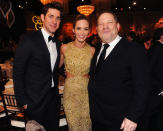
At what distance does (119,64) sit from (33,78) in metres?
0.93

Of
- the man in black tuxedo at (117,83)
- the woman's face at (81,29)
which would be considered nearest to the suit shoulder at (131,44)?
the man in black tuxedo at (117,83)

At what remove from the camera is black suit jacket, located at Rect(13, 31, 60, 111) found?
1.57 metres

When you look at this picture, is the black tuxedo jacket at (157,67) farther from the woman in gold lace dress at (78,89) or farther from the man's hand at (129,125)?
the man's hand at (129,125)

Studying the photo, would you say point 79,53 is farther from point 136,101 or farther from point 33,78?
point 136,101

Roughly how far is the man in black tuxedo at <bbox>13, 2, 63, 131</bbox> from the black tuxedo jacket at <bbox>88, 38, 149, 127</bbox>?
52cm

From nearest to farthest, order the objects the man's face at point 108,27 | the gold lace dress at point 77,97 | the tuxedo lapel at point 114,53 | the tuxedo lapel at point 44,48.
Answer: the tuxedo lapel at point 114,53
the man's face at point 108,27
the tuxedo lapel at point 44,48
the gold lace dress at point 77,97

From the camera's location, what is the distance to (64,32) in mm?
13562

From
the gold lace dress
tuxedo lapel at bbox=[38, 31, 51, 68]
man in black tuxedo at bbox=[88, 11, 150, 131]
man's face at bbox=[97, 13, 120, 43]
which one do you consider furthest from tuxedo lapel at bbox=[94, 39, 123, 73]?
the gold lace dress

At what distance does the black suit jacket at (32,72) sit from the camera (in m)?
1.57

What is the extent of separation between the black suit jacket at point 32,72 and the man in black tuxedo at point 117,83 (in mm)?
535

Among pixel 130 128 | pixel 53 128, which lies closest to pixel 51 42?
pixel 53 128

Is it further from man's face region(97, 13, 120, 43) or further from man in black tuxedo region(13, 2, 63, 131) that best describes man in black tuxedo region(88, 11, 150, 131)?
man in black tuxedo region(13, 2, 63, 131)

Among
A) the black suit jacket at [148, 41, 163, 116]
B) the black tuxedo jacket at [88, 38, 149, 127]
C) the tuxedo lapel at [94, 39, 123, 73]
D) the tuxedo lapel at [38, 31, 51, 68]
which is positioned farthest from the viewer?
the black suit jacket at [148, 41, 163, 116]

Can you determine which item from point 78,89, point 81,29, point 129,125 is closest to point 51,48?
point 81,29
